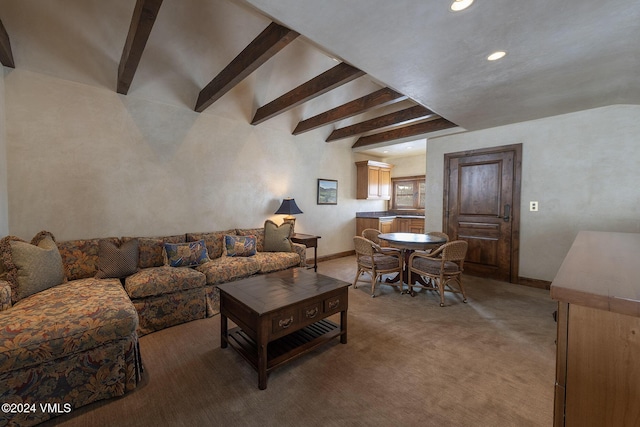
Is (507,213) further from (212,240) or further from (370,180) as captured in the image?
(212,240)

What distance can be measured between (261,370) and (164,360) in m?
0.92

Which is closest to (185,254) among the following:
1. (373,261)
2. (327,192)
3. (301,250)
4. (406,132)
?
(301,250)

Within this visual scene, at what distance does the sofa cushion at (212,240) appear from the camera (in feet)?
11.7

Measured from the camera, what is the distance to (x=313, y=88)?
310 cm

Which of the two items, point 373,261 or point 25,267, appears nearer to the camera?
point 25,267

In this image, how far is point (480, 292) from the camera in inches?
142

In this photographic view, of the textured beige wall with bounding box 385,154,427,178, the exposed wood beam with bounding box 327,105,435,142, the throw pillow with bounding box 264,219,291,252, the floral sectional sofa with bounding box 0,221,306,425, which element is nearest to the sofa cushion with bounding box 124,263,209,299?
the floral sectional sofa with bounding box 0,221,306,425

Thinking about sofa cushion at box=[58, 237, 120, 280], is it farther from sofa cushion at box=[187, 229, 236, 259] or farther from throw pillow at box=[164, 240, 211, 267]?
sofa cushion at box=[187, 229, 236, 259]

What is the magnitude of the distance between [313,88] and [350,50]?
3.60ft

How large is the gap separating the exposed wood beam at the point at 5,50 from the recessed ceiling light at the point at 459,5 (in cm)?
365

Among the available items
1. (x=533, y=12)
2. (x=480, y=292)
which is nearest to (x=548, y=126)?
(x=480, y=292)

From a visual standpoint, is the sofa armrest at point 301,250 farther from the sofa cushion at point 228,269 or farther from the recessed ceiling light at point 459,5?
the recessed ceiling light at point 459,5

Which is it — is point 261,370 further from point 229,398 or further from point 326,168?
point 326,168

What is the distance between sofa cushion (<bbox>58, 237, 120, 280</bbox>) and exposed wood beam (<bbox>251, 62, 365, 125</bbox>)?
2.72 meters
